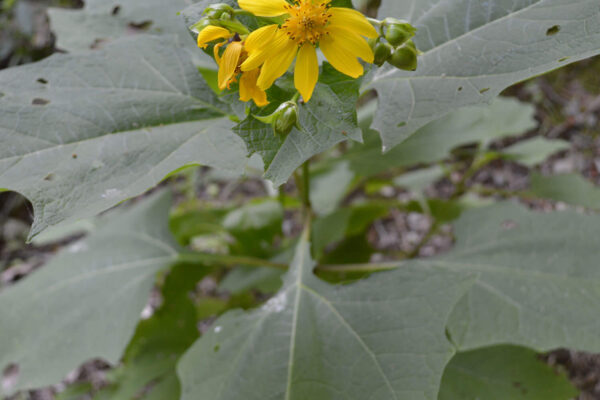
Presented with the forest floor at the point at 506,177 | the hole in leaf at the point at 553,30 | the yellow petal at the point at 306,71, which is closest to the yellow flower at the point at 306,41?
the yellow petal at the point at 306,71

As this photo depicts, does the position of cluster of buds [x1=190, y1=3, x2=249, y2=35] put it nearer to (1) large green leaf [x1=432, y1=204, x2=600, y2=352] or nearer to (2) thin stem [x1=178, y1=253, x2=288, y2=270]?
(1) large green leaf [x1=432, y1=204, x2=600, y2=352]

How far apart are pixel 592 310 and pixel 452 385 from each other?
471 millimetres

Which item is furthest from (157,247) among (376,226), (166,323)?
(376,226)

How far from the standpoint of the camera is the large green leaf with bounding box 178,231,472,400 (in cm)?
103

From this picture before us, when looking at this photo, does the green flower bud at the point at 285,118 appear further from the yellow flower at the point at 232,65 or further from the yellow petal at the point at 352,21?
the yellow petal at the point at 352,21

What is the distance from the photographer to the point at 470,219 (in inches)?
64.4

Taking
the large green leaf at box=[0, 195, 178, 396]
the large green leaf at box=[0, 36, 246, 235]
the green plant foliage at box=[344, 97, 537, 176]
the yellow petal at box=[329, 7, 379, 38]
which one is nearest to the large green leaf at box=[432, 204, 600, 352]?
→ the green plant foliage at box=[344, 97, 537, 176]

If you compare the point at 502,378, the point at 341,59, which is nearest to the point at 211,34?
the point at 341,59

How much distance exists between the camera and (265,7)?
892mm

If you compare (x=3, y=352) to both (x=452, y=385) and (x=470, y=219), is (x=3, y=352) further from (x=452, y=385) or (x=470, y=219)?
(x=470, y=219)

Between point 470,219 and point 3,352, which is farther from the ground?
point 470,219

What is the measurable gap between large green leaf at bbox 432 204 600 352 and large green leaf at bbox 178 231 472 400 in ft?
0.59

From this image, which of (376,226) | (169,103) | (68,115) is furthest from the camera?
(376,226)

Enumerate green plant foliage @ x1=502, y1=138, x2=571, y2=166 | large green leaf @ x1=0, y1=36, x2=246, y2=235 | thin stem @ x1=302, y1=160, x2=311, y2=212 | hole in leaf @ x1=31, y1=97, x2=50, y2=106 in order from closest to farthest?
large green leaf @ x1=0, y1=36, x2=246, y2=235, hole in leaf @ x1=31, y1=97, x2=50, y2=106, thin stem @ x1=302, y1=160, x2=311, y2=212, green plant foliage @ x1=502, y1=138, x2=571, y2=166
